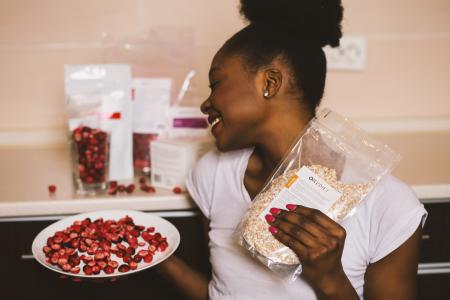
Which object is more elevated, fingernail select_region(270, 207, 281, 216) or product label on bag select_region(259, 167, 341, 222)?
product label on bag select_region(259, 167, 341, 222)

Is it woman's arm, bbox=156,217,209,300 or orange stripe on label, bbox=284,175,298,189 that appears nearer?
orange stripe on label, bbox=284,175,298,189

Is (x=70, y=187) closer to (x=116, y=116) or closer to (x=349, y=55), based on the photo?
(x=116, y=116)

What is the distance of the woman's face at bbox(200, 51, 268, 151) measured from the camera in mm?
841

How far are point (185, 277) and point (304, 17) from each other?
2.10ft

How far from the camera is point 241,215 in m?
0.96

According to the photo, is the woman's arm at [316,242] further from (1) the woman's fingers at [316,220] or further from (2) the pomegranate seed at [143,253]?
(2) the pomegranate seed at [143,253]

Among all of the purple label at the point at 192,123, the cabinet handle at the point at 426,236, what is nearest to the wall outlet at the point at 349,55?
the purple label at the point at 192,123

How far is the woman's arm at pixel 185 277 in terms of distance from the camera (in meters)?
1.05

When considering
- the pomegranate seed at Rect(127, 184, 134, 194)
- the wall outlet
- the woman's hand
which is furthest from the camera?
the wall outlet

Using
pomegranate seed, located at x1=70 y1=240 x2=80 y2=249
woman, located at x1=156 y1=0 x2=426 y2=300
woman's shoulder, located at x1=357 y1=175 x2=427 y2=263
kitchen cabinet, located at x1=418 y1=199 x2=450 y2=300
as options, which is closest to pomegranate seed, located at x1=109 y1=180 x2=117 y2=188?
pomegranate seed, located at x1=70 y1=240 x2=80 y2=249

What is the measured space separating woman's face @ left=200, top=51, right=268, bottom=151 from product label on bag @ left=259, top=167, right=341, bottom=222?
0.47 ft

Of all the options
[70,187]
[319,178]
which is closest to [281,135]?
[319,178]

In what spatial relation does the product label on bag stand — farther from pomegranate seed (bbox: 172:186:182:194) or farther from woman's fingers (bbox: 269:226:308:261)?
pomegranate seed (bbox: 172:186:182:194)

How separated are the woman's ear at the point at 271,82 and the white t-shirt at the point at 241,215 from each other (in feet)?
0.69
